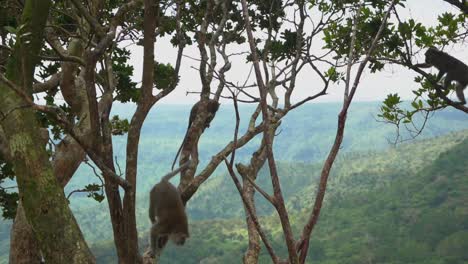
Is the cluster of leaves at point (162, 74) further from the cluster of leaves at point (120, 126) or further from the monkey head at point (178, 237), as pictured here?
the monkey head at point (178, 237)

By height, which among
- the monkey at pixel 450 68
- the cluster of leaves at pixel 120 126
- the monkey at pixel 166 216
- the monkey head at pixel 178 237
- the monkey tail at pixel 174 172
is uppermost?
the monkey at pixel 450 68

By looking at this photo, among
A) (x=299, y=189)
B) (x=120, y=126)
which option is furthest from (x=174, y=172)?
(x=299, y=189)

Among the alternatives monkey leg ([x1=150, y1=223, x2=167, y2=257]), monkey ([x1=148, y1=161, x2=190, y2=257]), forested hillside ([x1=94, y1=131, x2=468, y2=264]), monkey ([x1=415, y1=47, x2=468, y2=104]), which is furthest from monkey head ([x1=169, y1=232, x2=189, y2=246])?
forested hillside ([x1=94, y1=131, x2=468, y2=264])

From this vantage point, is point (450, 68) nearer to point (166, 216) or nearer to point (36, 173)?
point (166, 216)

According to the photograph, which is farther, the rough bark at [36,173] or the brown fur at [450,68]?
the brown fur at [450,68]

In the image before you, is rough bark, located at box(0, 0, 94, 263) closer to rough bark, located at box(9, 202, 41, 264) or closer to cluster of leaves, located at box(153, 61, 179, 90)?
rough bark, located at box(9, 202, 41, 264)

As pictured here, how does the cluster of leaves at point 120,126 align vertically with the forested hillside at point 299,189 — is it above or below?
above

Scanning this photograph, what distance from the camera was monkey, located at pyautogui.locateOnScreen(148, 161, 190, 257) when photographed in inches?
191

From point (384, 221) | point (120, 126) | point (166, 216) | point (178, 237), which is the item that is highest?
point (120, 126)

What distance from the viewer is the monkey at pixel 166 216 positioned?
4855 mm

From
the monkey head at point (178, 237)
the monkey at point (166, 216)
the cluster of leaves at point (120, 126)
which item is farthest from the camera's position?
the cluster of leaves at point (120, 126)

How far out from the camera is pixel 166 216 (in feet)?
16.1

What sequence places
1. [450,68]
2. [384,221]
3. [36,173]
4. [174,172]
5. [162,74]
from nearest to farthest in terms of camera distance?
[36,173] → [174,172] → [450,68] → [162,74] → [384,221]

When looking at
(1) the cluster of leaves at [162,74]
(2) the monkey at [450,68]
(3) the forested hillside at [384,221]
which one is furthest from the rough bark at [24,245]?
(3) the forested hillside at [384,221]
